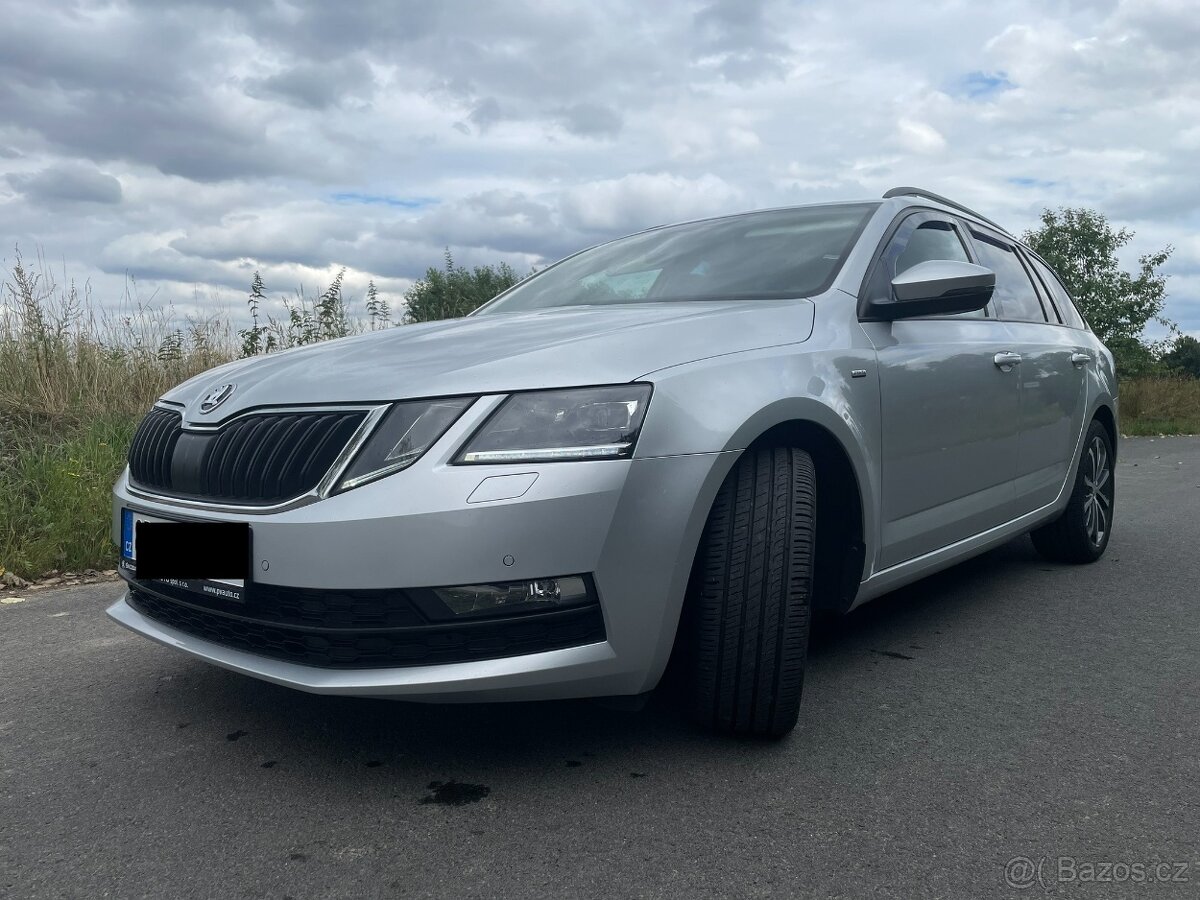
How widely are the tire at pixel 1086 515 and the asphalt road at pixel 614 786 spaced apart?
53.0 inches

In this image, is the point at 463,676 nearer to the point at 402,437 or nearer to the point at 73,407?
the point at 402,437

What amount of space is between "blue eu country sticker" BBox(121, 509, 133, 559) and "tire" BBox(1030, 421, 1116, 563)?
3.87 meters

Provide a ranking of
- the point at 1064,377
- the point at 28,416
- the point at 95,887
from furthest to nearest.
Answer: the point at 28,416 → the point at 1064,377 → the point at 95,887

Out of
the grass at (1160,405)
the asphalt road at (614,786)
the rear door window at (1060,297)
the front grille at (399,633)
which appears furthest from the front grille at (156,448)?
the grass at (1160,405)

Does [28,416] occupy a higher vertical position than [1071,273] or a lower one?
lower

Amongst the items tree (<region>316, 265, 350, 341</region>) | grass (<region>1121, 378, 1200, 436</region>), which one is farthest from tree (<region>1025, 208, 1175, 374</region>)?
tree (<region>316, 265, 350, 341</region>)

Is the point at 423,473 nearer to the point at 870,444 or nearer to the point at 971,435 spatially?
the point at 870,444

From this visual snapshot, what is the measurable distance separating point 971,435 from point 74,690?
117 inches

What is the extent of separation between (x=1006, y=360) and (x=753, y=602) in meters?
1.90

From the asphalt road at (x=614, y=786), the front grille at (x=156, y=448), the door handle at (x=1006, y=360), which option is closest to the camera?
the asphalt road at (x=614, y=786)

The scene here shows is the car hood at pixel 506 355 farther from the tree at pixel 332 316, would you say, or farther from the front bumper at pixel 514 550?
the tree at pixel 332 316

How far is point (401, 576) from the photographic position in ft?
6.64

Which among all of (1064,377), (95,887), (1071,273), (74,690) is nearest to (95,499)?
(74,690)

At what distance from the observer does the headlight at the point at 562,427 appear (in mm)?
2064
